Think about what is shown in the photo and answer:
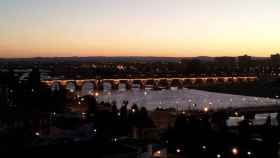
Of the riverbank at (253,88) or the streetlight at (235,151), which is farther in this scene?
the riverbank at (253,88)

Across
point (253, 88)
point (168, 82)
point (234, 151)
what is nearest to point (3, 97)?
point (234, 151)

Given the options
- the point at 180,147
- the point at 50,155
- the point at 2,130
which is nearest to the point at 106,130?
the point at 180,147

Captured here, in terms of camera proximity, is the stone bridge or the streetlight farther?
the stone bridge

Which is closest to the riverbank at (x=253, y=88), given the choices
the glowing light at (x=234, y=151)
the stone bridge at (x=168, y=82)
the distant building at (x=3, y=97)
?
the stone bridge at (x=168, y=82)

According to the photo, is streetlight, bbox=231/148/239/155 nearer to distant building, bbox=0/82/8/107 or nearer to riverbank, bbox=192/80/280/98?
distant building, bbox=0/82/8/107

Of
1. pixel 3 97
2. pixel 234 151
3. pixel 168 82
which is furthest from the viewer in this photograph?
pixel 168 82

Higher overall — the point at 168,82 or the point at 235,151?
the point at 235,151

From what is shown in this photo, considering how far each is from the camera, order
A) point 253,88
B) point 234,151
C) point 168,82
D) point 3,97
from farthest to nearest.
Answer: point 168,82 → point 253,88 → point 3,97 → point 234,151

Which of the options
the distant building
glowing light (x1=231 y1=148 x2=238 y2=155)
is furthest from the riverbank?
glowing light (x1=231 y1=148 x2=238 y2=155)

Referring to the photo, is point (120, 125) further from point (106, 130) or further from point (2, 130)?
point (2, 130)

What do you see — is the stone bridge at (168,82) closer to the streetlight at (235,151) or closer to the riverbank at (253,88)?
the riverbank at (253,88)

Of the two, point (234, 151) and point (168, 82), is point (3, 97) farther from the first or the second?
point (168, 82)
